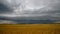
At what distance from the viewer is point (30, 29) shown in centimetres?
111

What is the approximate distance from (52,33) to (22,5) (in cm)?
48

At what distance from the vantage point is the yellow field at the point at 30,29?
3.60ft

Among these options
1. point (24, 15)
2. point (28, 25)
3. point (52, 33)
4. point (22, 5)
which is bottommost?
point (52, 33)

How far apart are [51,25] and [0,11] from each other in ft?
2.00

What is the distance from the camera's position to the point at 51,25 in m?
1.09

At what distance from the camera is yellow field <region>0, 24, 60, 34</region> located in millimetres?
1098

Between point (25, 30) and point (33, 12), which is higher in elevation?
point (33, 12)

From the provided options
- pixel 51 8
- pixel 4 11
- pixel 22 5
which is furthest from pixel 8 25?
pixel 51 8

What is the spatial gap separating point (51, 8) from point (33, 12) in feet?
0.70

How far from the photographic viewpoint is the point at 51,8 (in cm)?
109

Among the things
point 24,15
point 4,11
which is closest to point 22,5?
point 24,15

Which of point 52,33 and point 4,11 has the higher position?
point 4,11

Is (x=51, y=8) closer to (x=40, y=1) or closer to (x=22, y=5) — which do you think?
(x=40, y=1)

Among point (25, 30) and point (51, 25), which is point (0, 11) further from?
point (51, 25)
